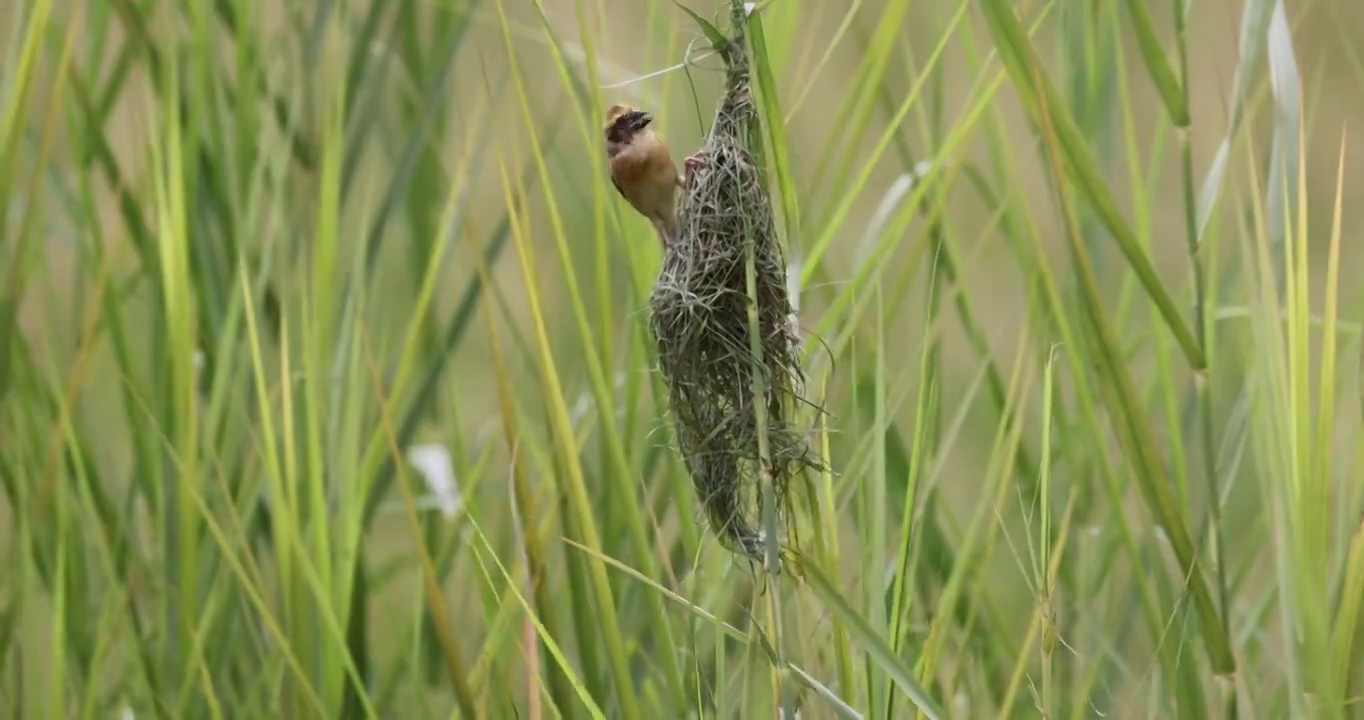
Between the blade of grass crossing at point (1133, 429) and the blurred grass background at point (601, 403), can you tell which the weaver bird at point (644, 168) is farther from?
the blade of grass crossing at point (1133, 429)

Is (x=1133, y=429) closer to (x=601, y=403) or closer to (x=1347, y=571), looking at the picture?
(x=1347, y=571)

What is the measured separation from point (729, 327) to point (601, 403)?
12cm

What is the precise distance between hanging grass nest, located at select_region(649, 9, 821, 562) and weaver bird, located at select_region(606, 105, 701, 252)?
0.03ft

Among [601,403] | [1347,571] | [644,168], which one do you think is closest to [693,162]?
[644,168]

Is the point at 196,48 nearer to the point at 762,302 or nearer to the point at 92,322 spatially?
the point at 92,322

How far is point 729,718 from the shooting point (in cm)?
72

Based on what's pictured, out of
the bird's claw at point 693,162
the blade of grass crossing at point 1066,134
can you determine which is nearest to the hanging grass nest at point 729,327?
the bird's claw at point 693,162

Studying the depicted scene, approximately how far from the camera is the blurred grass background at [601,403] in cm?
61

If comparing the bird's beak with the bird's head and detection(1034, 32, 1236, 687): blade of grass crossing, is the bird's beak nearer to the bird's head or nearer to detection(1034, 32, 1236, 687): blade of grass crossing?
the bird's head

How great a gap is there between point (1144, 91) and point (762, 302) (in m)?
0.92

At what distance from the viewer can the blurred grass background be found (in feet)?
1.99

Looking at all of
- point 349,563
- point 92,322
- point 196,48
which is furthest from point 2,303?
point 349,563

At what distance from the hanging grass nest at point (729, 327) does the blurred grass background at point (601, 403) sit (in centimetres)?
3

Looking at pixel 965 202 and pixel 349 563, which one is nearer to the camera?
pixel 349 563
